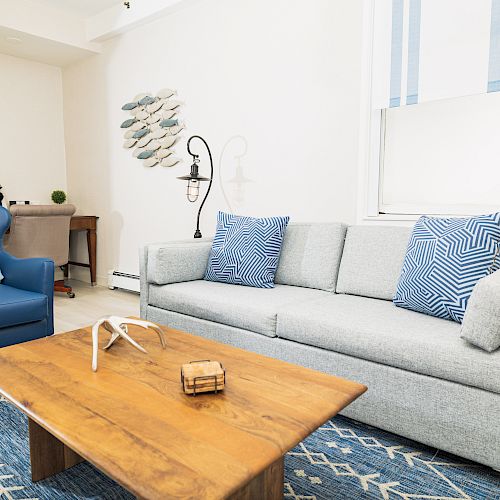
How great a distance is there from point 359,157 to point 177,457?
226 cm

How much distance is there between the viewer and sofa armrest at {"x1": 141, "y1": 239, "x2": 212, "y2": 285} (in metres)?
2.60

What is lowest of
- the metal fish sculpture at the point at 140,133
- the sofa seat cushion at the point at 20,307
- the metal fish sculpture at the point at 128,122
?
the sofa seat cushion at the point at 20,307

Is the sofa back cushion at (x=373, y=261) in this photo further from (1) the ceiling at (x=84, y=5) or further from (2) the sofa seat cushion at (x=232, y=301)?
(1) the ceiling at (x=84, y=5)

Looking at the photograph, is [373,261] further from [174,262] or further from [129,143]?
[129,143]

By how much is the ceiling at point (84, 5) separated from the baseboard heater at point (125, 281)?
2.45 meters

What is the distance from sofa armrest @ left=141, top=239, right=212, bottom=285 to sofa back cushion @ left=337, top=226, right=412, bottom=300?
859 mm

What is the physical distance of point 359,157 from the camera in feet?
9.12

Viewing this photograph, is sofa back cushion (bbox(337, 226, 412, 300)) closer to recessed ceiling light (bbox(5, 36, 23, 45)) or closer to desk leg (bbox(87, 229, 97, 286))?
desk leg (bbox(87, 229, 97, 286))

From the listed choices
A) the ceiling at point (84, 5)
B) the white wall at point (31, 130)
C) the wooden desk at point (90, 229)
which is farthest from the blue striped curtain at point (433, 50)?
the white wall at point (31, 130)

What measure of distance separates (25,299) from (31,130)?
3.20 meters

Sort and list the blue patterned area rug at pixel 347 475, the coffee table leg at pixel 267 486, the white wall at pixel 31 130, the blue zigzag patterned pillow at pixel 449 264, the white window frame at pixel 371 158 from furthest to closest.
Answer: the white wall at pixel 31 130
the white window frame at pixel 371 158
the blue zigzag patterned pillow at pixel 449 264
the blue patterned area rug at pixel 347 475
the coffee table leg at pixel 267 486

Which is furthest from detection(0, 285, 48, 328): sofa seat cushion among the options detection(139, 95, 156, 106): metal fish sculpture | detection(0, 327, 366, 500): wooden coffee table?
detection(139, 95, 156, 106): metal fish sculpture

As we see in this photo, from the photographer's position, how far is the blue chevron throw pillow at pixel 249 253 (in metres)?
2.54

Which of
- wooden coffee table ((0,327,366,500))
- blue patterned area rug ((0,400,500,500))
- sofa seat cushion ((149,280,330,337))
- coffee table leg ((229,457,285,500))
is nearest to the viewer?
wooden coffee table ((0,327,366,500))
